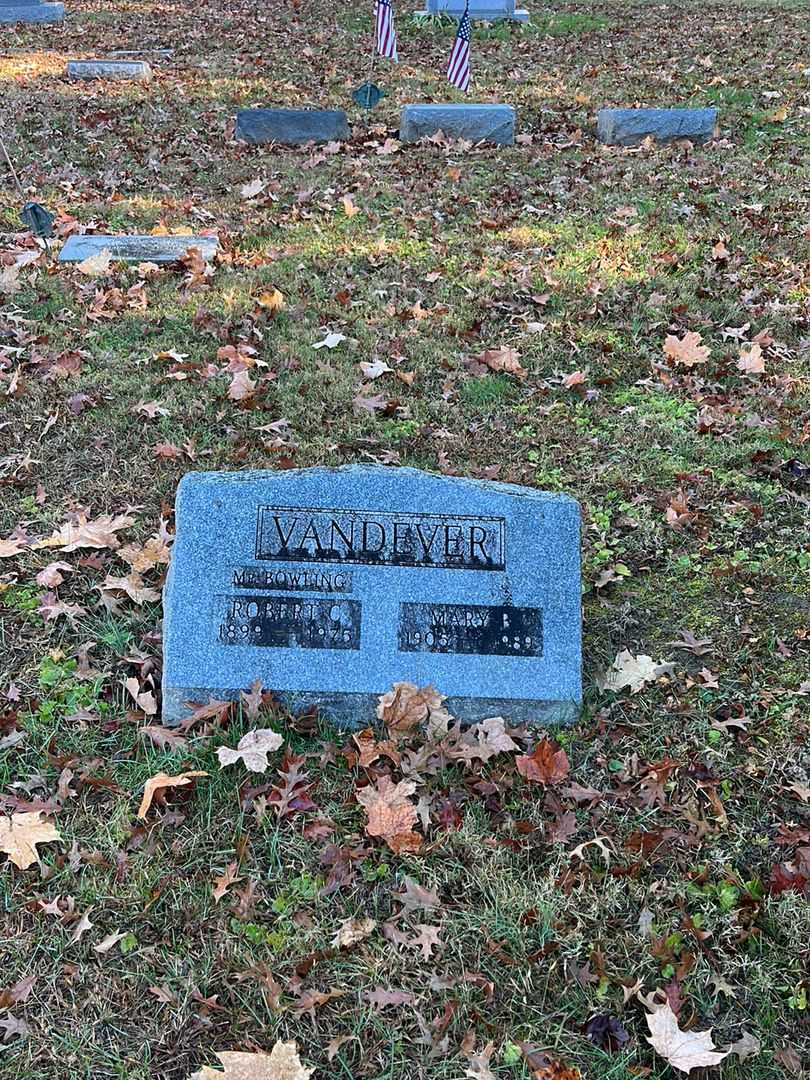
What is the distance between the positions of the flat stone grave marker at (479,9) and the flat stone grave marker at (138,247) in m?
9.28

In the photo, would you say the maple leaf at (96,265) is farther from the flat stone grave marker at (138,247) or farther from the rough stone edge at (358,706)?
the rough stone edge at (358,706)

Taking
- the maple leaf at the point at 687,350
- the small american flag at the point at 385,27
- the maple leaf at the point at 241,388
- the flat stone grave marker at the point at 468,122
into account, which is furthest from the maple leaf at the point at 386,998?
the small american flag at the point at 385,27

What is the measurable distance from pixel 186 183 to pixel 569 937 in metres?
7.74

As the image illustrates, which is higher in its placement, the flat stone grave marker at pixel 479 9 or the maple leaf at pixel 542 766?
the flat stone grave marker at pixel 479 9

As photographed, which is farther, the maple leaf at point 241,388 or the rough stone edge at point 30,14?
the rough stone edge at point 30,14

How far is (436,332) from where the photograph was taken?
5.81 metres

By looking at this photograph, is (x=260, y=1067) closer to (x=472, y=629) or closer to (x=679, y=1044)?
(x=679, y=1044)

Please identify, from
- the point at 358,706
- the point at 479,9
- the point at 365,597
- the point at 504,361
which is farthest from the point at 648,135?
the point at 358,706

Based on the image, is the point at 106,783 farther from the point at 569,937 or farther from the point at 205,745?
the point at 569,937

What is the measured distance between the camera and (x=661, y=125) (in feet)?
29.9

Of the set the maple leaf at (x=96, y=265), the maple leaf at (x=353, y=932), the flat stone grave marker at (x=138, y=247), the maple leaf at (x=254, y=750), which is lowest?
the maple leaf at (x=353, y=932)

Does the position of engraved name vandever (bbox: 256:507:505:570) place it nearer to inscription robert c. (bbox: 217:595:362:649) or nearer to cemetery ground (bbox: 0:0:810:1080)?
inscription robert c. (bbox: 217:595:362:649)

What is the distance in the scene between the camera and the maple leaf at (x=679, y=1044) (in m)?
2.30

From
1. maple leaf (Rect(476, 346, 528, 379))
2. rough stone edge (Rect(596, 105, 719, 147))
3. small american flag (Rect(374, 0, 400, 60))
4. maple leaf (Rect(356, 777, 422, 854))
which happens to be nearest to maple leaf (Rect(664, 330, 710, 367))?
maple leaf (Rect(476, 346, 528, 379))
